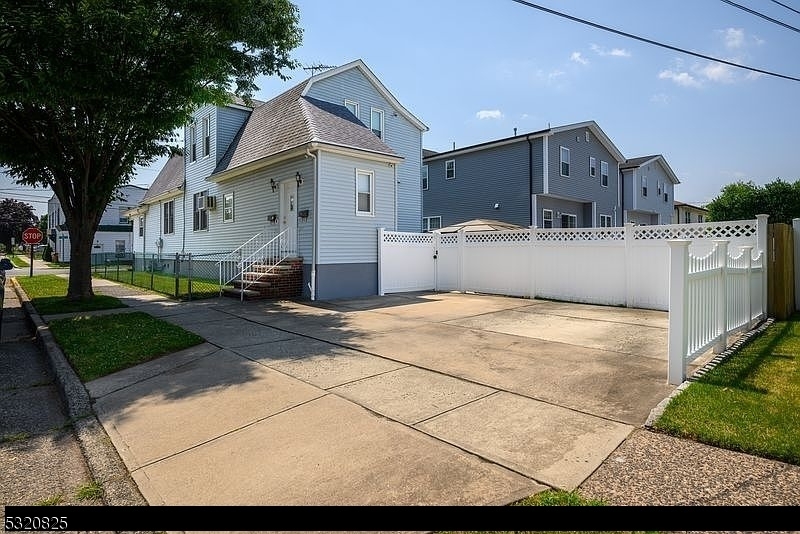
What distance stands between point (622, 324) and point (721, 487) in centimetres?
602

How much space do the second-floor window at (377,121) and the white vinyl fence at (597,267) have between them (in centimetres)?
659

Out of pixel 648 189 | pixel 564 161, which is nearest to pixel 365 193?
pixel 564 161

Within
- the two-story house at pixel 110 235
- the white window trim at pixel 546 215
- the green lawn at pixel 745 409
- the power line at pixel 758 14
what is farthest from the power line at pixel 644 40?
the two-story house at pixel 110 235

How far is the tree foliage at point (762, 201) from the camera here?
2750 centimetres

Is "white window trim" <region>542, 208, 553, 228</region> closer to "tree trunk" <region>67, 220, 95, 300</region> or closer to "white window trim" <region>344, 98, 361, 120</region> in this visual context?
"white window trim" <region>344, 98, 361, 120</region>

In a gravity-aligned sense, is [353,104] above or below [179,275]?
above

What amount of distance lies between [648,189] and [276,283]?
2652 cm

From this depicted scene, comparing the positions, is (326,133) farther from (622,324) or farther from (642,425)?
(642,425)

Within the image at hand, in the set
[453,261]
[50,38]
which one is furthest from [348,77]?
[50,38]

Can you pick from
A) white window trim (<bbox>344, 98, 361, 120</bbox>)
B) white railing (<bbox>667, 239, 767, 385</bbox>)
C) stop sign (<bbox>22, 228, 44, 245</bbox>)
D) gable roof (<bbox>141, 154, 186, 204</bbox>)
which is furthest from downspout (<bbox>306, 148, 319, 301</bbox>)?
stop sign (<bbox>22, 228, 44, 245</bbox>)

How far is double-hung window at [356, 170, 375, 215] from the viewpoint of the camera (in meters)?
13.2

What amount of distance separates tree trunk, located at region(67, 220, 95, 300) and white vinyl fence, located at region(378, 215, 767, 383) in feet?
25.0

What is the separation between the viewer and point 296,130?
1337 centimetres

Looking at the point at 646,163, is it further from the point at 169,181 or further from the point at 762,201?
the point at 169,181
